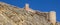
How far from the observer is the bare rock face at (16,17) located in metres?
13.2

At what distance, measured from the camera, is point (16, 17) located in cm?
1403

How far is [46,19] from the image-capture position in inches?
661

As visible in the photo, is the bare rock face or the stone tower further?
the stone tower

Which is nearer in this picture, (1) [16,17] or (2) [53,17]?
(1) [16,17]

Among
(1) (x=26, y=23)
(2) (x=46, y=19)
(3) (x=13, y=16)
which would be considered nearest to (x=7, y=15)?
(3) (x=13, y=16)

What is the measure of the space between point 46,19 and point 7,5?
3.33 meters

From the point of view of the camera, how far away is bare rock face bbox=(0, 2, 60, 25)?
13228 mm

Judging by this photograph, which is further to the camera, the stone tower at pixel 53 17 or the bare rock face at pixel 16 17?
the stone tower at pixel 53 17

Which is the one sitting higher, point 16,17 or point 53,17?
point 53,17

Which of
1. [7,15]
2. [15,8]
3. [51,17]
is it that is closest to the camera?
[7,15]

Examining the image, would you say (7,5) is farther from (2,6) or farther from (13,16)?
(13,16)

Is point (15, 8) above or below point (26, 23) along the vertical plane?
above

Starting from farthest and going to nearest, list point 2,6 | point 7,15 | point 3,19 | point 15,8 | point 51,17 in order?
point 51,17 < point 15,8 < point 2,6 < point 7,15 < point 3,19

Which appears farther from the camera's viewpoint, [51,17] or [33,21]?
[51,17]
